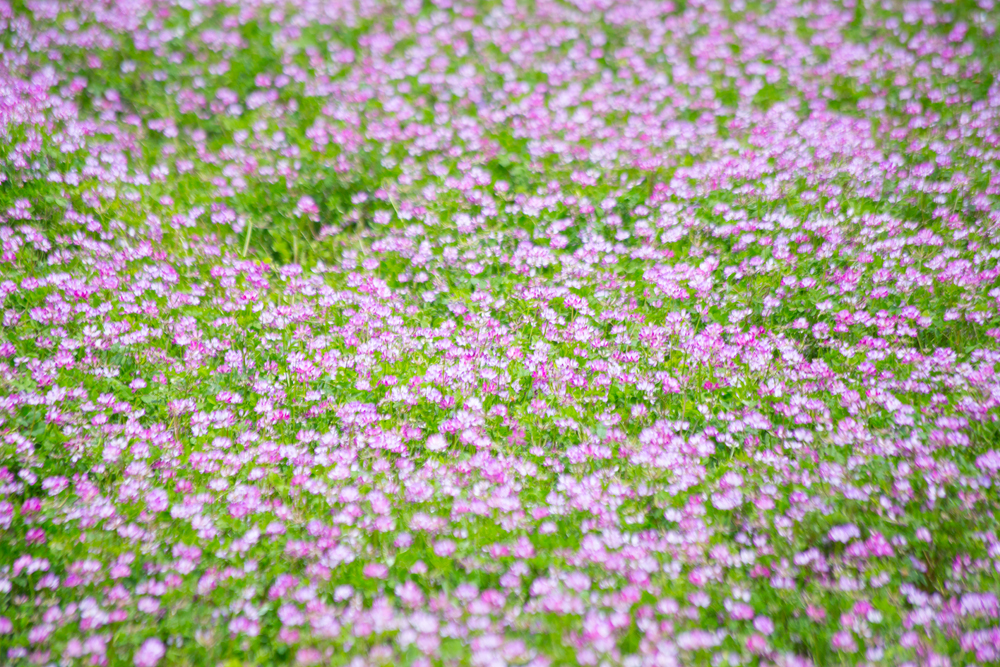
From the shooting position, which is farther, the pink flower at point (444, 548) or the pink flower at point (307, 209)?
the pink flower at point (307, 209)

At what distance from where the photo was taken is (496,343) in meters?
4.41

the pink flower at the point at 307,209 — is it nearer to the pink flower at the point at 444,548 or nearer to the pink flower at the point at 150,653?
the pink flower at the point at 444,548

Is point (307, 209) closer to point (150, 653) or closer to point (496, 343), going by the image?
point (496, 343)

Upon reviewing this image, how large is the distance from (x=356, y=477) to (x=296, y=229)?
8.82ft

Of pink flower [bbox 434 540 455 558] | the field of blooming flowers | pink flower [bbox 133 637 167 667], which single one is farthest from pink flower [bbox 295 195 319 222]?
pink flower [bbox 133 637 167 667]

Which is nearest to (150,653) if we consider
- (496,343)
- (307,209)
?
Result: (496,343)

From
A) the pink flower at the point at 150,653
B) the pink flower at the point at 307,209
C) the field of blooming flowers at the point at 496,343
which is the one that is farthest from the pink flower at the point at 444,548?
the pink flower at the point at 307,209

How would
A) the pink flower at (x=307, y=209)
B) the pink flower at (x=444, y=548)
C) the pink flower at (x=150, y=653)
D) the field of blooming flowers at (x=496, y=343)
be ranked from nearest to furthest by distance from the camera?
the pink flower at (x=150, y=653)
the field of blooming flowers at (x=496, y=343)
the pink flower at (x=444, y=548)
the pink flower at (x=307, y=209)

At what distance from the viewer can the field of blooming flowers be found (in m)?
3.05

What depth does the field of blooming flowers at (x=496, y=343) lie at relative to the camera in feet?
10.0

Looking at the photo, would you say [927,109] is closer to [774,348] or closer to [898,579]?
[774,348]

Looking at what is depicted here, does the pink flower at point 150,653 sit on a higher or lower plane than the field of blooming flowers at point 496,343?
lower

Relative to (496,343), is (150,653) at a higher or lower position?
lower

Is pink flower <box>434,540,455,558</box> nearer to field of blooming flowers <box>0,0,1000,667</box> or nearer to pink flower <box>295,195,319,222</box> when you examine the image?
field of blooming flowers <box>0,0,1000,667</box>
